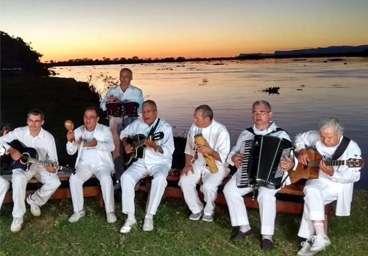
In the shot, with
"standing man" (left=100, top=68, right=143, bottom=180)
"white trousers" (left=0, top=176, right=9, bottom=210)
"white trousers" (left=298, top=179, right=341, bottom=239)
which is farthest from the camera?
"standing man" (left=100, top=68, right=143, bottom=180)

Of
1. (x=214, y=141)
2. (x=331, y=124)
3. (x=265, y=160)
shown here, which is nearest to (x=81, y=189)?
(x=214, y=141)

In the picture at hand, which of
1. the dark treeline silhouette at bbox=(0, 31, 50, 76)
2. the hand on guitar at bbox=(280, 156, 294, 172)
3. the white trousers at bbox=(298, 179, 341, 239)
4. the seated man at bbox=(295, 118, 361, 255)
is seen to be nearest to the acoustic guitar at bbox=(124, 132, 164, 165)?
the hand on guitar at bbox=(280, 156, 294, 172)

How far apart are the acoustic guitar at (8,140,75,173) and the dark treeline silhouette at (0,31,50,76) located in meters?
4.86

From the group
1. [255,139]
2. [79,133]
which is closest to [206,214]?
[255,139]

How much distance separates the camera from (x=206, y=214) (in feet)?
19.3

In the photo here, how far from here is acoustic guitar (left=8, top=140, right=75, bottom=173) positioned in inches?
226

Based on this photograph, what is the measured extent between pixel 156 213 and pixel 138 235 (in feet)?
2.16

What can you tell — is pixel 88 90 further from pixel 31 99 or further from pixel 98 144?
pixel 98 144

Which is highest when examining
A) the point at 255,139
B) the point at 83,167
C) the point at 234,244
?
the point at 255,139

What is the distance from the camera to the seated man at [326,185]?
16.4 ft

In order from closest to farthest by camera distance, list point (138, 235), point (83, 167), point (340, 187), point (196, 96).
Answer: point (340, 187) < point (138, 235) < point (83, 167) < point (196, 96)

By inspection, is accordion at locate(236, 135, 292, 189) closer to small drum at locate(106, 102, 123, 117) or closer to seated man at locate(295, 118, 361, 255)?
seated man at locate(295, 118, 361, 255)

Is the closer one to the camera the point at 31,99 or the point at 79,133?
the point at 79,133

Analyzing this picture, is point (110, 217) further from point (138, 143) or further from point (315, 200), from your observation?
point (315, 200)
